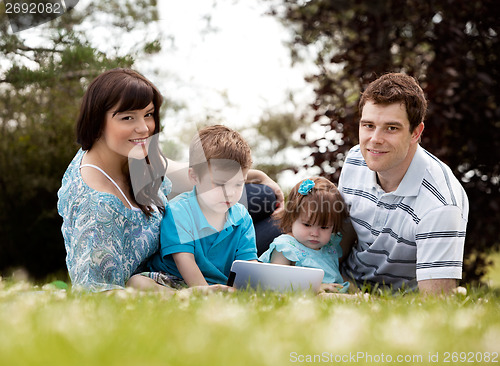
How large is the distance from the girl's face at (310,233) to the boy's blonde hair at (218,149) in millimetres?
553

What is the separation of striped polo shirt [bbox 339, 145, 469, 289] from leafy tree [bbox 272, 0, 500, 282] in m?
1.93

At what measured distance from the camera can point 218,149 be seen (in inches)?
133

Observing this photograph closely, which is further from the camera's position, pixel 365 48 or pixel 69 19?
pixel 69 19

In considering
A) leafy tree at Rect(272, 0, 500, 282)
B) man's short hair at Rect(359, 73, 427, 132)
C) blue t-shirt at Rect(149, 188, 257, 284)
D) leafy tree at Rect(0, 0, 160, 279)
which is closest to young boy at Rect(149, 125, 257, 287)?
blue t-shirt at Rect(149, 188, 257, 284)

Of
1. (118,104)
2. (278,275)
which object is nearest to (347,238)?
(278,275)

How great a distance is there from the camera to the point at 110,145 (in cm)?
333

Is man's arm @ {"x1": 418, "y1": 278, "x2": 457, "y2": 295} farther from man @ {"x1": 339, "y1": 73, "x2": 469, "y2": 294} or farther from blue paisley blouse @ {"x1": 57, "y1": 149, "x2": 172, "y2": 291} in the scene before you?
blue paisley blouse @ {"x1": 57, "y1": 149, "x2": 172, "y2": 291}

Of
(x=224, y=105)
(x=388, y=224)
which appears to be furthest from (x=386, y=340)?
(x=224, y=105)

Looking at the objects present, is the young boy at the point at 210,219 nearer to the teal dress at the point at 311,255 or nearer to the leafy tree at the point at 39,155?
the teal dress at the point at 311,255

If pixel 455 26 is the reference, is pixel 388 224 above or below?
below

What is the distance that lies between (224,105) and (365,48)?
417cm

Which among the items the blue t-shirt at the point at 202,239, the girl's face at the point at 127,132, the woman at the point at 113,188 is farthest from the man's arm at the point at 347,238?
the girl's face at the point at 127,132

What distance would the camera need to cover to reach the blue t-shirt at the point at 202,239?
3.30 metres

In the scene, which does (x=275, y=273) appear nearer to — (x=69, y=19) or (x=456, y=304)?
(x=456, y=304)
